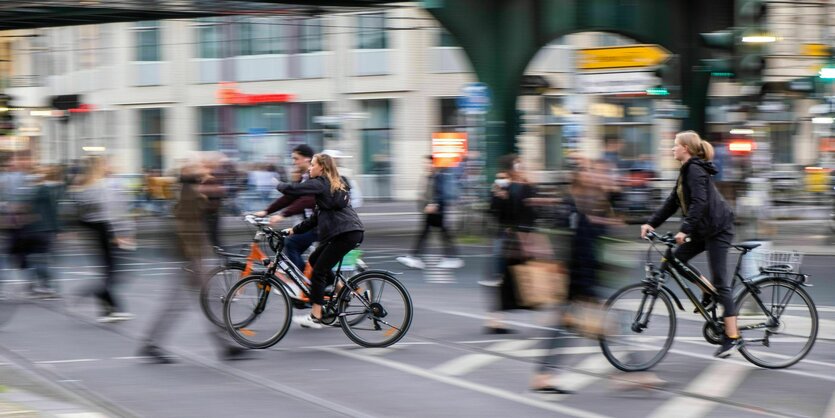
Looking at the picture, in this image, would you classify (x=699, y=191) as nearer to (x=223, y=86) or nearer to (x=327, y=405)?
(x=327, y=405)

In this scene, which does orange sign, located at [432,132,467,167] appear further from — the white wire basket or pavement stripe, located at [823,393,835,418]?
pavement stripe, located at [823,393,835,418]

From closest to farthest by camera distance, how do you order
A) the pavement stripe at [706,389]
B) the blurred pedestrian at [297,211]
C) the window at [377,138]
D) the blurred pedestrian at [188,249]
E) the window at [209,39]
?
the pavement stripe at [706,389]
the blurred pedestrian at [188,249]
the blurred pedestrian at [297,211]
the window at [377,138]
the window at [209,39]

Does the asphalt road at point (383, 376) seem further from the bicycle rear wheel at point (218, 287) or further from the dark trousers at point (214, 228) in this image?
the dark trousers at point (214, 228)

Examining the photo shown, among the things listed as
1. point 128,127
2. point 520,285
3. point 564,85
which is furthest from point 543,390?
point 128,127

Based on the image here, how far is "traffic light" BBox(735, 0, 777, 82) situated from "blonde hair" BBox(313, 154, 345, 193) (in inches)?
173

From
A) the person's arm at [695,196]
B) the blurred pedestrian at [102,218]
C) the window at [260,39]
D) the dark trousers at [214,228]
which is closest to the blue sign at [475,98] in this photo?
the dark trousers at [214,228]

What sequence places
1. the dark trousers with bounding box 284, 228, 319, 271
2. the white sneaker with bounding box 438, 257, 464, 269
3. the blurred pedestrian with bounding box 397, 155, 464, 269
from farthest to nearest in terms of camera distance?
the white sneaker with bounding box 438, 257, 464, 269 → the blurred pedestrian with bounding box 397, 155, 464, 269 → the dark trousers with bounding box 284, 228, 319, 271

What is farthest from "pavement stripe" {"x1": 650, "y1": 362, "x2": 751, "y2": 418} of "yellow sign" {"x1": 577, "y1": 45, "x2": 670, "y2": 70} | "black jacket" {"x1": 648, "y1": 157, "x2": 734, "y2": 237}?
"yellow sign" {"x1": 577, "y1": 45, "x2": 670, "y2": 70}

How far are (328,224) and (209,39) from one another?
1494 inches

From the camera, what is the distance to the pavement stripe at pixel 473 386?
7.19 metres

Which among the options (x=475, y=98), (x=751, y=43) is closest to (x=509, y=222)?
(x=751, y=43)

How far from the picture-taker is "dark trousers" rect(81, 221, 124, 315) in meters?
11.5

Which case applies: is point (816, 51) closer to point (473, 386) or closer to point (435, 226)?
point (435, 226)

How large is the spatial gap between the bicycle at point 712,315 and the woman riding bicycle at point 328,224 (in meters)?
2.46
